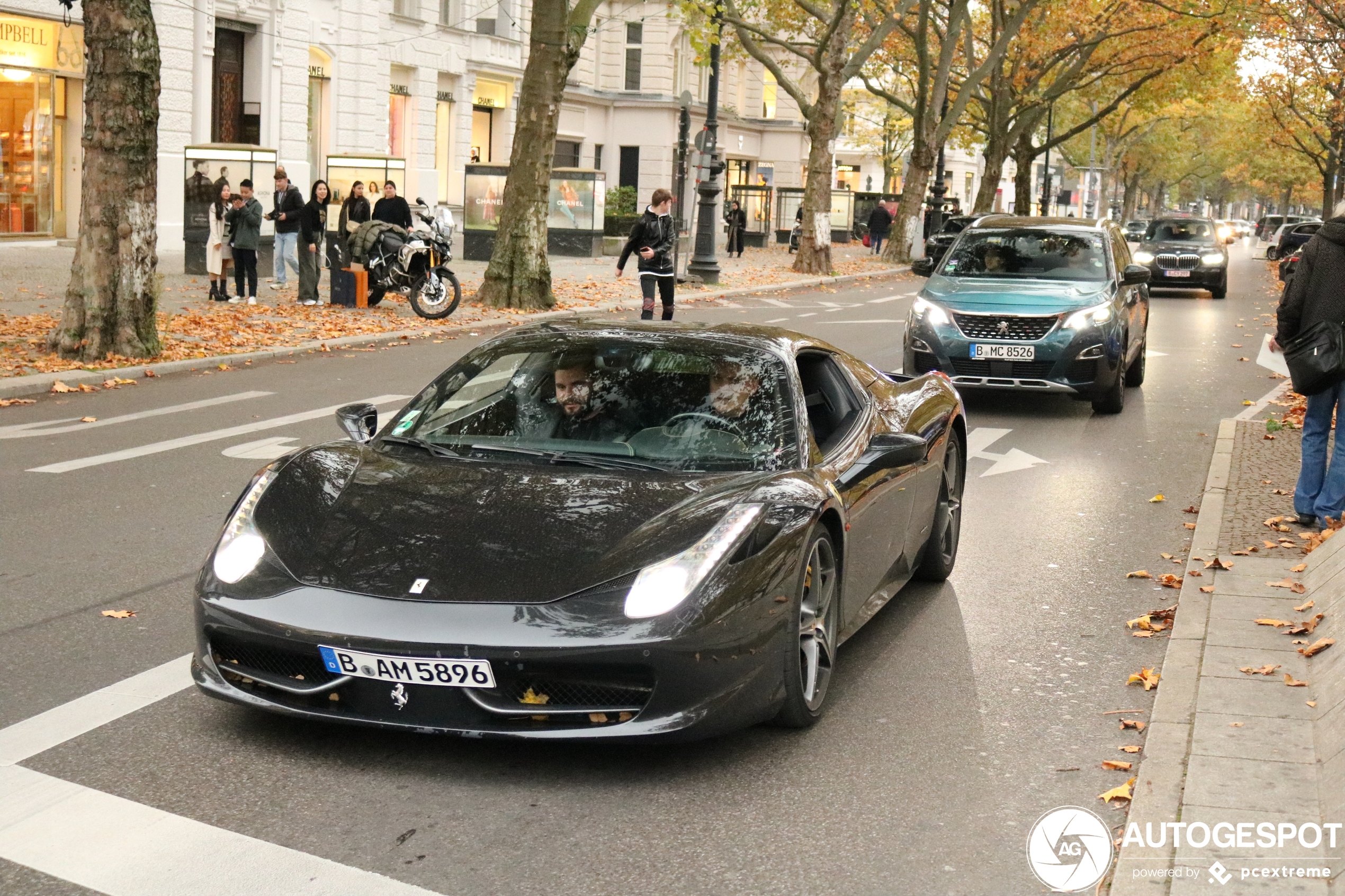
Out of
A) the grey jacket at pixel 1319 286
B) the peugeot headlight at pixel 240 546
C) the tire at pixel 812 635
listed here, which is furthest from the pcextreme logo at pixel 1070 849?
the grey jacket at pixel 1319 286

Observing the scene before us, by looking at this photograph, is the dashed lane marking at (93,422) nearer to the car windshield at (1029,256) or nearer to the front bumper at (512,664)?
the car windshield at (1029,256)

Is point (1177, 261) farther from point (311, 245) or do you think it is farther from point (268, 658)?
point (268, 658)

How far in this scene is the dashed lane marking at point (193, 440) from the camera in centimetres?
→ 1006

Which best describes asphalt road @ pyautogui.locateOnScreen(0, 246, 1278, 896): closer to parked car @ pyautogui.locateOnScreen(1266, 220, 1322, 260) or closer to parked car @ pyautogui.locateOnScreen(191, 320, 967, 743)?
parked car @ pyautogui.locateOnScreen(191, 320, 967, 743)

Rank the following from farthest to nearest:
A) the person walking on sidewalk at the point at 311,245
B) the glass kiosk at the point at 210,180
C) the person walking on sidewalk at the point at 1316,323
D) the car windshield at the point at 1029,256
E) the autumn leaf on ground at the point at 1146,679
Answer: the glass kiosk at the point at 210,180 → the person walking on sidewalk at the point at 311,245 → the car windshield at the point at 1029,256 → the person walking on sidewalk at the point at 1316,323 → the autumn leaf on ground at the point at 1146,679

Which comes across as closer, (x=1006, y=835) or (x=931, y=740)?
(x=1006, y=835)

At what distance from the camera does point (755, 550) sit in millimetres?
4785

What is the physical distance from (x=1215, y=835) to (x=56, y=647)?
4.00 metres

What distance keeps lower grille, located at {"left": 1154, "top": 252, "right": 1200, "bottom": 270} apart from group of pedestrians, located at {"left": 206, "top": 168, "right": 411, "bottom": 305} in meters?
17.5

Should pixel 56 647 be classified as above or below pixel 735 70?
below

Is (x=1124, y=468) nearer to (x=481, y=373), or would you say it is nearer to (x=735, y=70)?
(x=481, y=373)

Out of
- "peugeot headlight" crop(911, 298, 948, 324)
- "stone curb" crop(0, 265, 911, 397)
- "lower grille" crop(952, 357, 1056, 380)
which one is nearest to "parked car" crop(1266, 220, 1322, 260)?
"stone curb" crop(0, 265, 911, 397)

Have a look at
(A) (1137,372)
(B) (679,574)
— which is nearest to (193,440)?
(B) (679,574)

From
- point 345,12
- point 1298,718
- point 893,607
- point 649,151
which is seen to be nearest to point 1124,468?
point 893,607
